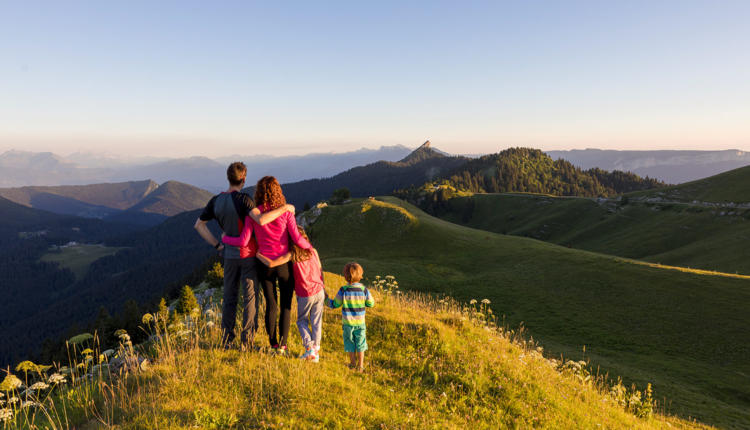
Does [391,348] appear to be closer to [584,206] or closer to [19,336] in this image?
[584,206]

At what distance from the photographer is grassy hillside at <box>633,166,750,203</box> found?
68.7 metres

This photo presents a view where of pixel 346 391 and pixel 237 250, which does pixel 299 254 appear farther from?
pixel 346 391

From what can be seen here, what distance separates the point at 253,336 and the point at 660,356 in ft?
75.7

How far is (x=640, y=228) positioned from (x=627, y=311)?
5897 centimetres

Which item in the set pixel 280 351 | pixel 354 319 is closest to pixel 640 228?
pixel 354 319

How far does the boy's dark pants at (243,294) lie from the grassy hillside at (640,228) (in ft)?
182

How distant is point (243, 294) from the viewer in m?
7.90

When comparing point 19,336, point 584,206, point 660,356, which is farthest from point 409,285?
point 19,336

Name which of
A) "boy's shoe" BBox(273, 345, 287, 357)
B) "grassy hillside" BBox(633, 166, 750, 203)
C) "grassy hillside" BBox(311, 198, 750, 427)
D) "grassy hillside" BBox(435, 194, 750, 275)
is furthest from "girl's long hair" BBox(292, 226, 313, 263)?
"grassy hillside" BBox(633, 166, 750, 203)

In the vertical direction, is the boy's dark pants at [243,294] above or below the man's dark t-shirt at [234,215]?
below

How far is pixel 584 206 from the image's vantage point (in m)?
97.8

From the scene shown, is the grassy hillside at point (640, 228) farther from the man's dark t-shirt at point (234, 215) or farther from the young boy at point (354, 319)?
the man's dark t-shirt at point (234, 215)

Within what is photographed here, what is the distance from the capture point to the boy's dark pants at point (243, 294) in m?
7.89

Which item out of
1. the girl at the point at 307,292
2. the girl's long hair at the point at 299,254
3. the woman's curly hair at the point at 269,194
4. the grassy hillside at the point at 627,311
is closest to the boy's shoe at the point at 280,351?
the girl at the point at 307,292
